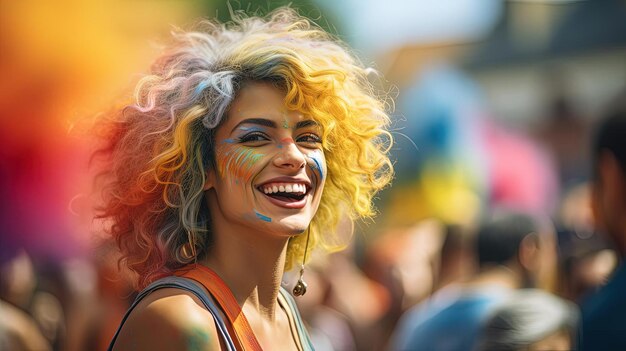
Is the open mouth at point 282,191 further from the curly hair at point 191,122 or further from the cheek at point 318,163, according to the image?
the curly hair at point 191,122

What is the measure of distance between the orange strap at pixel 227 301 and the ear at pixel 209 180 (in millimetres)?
238

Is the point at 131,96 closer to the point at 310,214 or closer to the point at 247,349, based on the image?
the point at 310,214

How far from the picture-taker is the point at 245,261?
9.35 feet

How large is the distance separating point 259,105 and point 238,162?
7.0 inches

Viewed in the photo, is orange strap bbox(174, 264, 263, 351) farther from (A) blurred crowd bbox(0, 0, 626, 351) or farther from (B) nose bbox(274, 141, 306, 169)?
(A) blurred crowd bbox(0, 0, 626, 351)

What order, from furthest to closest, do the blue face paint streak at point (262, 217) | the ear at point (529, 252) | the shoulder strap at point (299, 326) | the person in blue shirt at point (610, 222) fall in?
the ear at point (529, 252), the person in blue shirt at point (610, 222), the shoulder strap at point (299, 326), the blue face paint streak at point (262, 217)

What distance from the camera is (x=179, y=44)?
3143 millimetres

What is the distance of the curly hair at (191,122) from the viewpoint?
2.81m

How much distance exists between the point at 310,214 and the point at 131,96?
0.67m

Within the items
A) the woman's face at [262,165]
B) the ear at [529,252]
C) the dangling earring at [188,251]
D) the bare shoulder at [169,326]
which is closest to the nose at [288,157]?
the woman's face at [262,165]

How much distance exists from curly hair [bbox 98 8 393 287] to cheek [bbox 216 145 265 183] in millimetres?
65

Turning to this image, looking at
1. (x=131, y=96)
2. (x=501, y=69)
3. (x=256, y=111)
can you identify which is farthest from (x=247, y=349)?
(x=501, y=69)

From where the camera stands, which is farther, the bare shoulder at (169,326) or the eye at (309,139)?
the eye at (309,139)

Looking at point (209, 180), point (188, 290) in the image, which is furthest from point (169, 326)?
point (209, 180)
